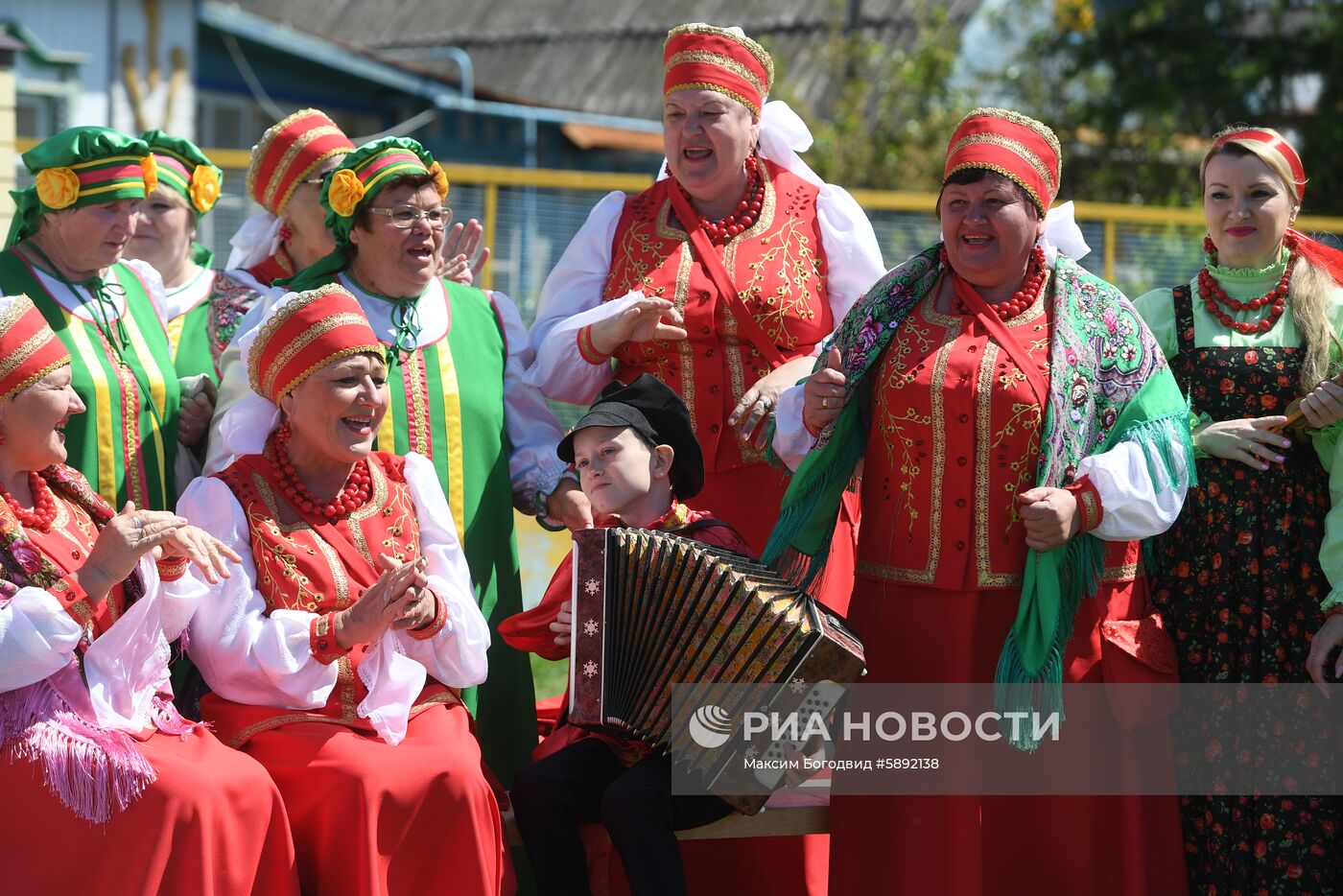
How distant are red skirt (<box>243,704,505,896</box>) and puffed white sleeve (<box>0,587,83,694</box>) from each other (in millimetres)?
560

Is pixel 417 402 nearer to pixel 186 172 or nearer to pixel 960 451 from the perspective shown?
pixel 960 451

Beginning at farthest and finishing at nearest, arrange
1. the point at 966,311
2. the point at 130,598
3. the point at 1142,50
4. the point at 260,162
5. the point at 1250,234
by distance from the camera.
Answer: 1. the point at 1142,50
2. the point at 260,162
3. the point at 1250,234
4. the point at 966,311
5. the point at 130,598

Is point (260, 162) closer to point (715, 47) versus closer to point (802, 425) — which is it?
point (715, 47)

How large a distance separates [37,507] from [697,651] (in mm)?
1571

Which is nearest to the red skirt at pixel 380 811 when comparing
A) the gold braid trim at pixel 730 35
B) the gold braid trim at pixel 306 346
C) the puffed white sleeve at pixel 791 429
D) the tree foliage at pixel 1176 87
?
the gold braid trim at pixel 306 346

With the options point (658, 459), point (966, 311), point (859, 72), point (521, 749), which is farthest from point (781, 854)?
point (859, 72)

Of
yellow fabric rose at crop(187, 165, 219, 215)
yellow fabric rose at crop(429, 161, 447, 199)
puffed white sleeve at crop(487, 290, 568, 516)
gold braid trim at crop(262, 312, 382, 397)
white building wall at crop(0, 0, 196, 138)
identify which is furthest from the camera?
white building wall at crop(0, 0, 196, 138)

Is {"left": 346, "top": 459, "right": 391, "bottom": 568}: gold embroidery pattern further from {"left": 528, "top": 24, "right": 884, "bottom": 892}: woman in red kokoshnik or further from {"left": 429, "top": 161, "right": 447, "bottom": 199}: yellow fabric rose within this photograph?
{"left": 429, "top": 161, "right": 447, "bottom": 199}: yellow fabric rose

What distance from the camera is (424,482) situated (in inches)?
173

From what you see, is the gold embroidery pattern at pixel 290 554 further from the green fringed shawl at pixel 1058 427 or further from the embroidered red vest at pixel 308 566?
the green fringed shawl at pixel 1058 427

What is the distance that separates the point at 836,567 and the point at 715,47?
1.53 metres

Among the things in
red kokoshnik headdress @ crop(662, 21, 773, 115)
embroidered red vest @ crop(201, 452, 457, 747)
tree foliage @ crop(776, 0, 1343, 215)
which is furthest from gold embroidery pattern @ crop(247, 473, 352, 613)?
tree foliage @ crop(776, 0, 1343, 215)

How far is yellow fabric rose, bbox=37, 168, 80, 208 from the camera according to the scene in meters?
4.38

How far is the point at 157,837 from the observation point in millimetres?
3686
